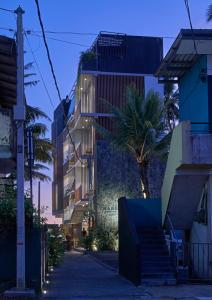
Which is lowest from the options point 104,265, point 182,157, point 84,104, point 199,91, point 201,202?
point 104,265

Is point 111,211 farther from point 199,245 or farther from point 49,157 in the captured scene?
point 199,245

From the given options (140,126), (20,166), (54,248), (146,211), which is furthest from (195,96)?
(140,126)

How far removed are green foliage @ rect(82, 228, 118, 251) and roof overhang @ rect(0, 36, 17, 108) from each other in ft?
61.2

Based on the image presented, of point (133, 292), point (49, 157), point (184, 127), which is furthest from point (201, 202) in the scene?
point (49, 157)

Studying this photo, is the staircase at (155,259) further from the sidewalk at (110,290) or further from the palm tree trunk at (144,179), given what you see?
the palm tree trunk at (144,179)

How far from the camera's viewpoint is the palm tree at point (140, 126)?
33219 mm

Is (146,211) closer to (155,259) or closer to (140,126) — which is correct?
(155,259)

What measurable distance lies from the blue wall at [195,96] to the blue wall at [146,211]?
3186 mm

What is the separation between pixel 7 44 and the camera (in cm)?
1603

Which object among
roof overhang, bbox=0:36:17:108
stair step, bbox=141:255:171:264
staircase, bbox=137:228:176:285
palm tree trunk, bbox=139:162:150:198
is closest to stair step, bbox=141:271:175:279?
staircase, bbox=137:228:176:285

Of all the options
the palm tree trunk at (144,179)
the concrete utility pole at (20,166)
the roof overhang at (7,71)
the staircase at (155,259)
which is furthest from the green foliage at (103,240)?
the concrete utility pole at (20,166)

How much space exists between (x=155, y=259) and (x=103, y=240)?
799 inches

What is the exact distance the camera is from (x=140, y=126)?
3334 cm

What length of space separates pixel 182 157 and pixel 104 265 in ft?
33.2
